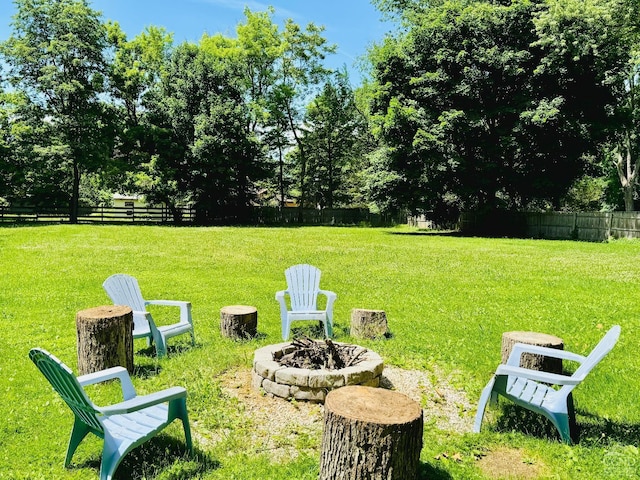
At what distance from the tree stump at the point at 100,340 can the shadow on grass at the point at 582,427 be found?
329cm

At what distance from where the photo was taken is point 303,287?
6.36m

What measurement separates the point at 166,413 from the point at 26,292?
697 cm

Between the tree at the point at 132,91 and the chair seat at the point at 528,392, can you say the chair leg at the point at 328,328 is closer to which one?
the chair seat at the point at 528,392

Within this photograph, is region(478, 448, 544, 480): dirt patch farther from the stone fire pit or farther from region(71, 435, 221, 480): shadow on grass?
region(71, 435, 221, 480): shadow on grass

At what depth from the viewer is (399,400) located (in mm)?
2678

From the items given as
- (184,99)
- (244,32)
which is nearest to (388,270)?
(184,99)

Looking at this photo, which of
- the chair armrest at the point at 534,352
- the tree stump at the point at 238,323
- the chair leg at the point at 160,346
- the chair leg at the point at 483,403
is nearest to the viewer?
the chair leg at the point at 483,403

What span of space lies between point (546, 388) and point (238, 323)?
11.4ft

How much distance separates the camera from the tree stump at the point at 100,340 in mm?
4160

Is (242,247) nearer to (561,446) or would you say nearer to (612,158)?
(561,446)

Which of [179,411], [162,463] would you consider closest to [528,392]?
[179,411]

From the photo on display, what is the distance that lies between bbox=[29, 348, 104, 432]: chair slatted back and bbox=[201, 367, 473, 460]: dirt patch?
1.11 m

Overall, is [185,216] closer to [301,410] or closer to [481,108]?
[481,108]

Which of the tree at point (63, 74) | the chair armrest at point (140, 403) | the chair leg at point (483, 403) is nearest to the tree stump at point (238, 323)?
the chair armrest at point (140, 403)
